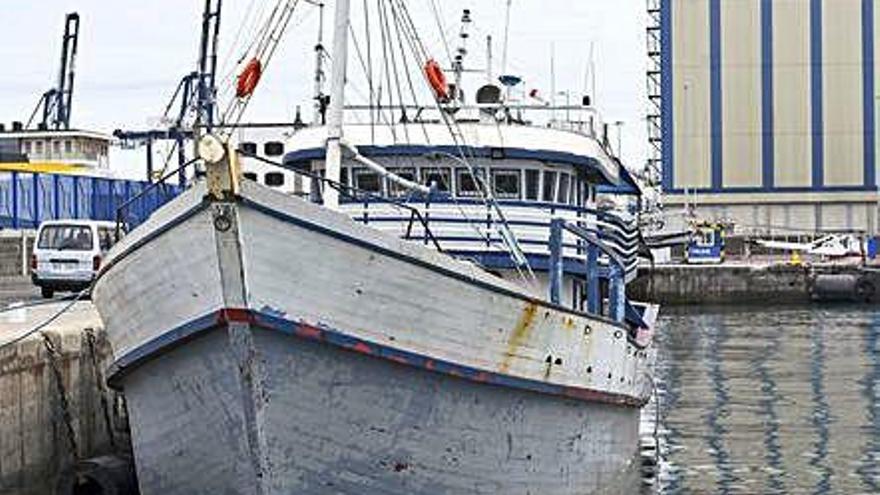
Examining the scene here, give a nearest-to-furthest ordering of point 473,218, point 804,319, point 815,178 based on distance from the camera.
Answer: point 473,218, point 804,319, point 815,178

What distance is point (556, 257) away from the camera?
14.3m

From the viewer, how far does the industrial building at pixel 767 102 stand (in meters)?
62.2

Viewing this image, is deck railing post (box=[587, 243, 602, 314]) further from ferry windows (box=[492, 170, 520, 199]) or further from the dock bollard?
the dock bollard

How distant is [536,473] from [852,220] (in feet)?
177

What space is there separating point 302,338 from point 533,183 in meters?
5.20

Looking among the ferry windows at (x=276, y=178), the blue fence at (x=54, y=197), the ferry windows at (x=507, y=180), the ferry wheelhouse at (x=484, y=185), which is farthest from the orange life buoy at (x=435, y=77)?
the blue fence at (x=54, y=197)

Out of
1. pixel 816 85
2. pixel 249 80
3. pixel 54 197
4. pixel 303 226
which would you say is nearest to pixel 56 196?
pixel 54 197

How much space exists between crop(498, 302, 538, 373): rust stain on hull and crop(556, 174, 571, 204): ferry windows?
147 inches

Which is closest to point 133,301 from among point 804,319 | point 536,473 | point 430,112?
point 536,473

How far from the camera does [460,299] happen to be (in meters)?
12.1

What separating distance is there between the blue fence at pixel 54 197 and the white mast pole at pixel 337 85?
23.1 metres

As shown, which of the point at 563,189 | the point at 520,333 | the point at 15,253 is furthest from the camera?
the point at 15,253

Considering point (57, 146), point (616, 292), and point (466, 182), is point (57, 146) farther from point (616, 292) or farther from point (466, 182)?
point (616, 292)

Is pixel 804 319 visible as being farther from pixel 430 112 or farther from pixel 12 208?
pixel 430 112
